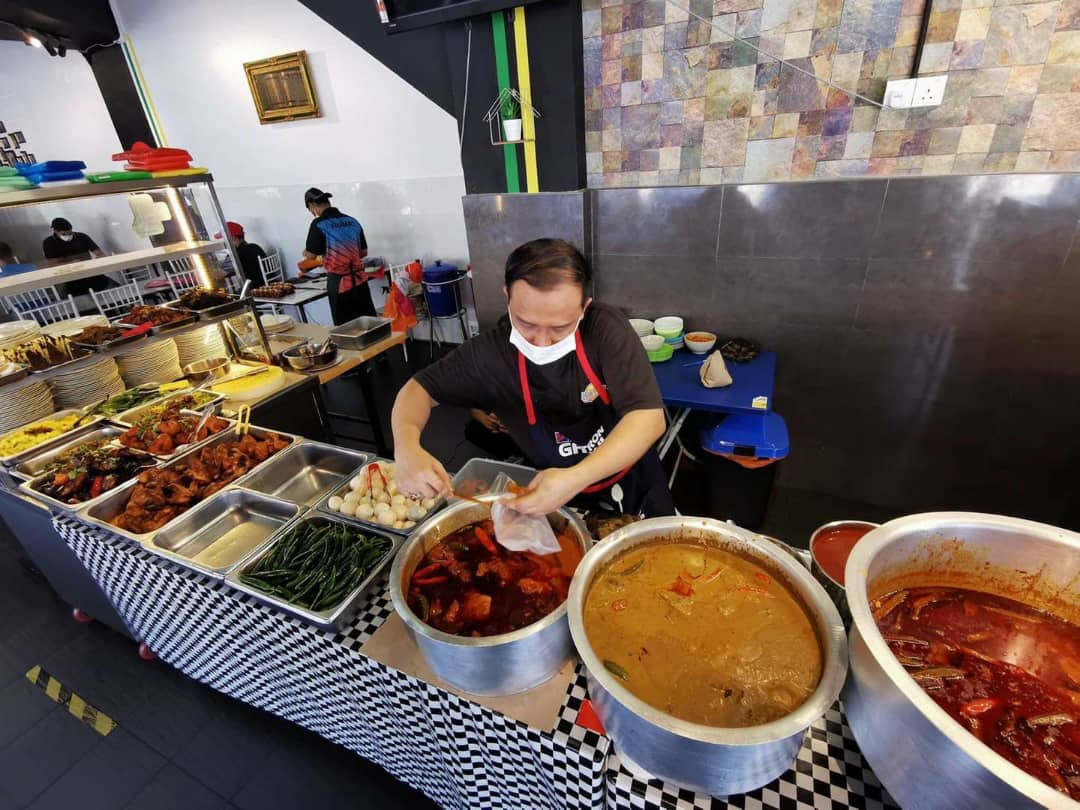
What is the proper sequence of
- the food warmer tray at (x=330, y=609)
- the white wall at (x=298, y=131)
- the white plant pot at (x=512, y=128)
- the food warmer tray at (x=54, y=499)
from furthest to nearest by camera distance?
the white wall at (x=298, y=131) → the white plant pot at (x=512, y=128) → the food warmer tray at (x=54, y=499) → the food warmer tray at (x=330, y=609)

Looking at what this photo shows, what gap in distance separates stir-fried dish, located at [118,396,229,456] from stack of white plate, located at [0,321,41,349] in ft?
2.16

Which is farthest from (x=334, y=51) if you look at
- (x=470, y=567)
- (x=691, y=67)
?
(x=470, y=567)

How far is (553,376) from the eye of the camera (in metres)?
1.98

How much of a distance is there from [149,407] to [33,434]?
0.51 m

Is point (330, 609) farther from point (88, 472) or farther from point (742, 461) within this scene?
point (742, 461)

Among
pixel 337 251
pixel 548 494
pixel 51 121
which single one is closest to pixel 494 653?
pixel 548 494

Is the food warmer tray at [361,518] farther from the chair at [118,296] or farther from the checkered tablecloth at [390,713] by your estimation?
the chair at [118,296]

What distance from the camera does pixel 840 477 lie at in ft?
13.1

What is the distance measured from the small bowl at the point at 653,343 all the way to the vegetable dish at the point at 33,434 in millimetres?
3547

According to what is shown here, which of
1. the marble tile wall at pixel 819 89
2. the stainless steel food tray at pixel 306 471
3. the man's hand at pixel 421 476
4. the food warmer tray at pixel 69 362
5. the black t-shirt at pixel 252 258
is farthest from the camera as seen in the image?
the black t-shirt at pixel 252 258

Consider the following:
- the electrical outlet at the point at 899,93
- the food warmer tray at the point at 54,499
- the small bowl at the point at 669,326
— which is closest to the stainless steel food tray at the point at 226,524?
the food warmer tray at the point at 54,499

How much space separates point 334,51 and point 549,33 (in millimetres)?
3999

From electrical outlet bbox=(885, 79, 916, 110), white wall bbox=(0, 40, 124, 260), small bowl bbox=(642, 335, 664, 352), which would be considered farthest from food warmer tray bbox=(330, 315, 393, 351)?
white wall bbox=(0, 40, 124, 260)

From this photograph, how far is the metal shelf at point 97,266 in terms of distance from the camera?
2.45 m
